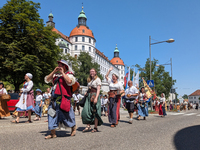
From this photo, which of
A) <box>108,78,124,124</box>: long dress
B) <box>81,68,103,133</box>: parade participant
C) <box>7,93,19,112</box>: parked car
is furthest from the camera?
<box>7,93,19,112</box>: parked car

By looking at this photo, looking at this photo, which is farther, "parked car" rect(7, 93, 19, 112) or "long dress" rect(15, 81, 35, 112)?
"parked car" rect(7, 93, 19, 112)

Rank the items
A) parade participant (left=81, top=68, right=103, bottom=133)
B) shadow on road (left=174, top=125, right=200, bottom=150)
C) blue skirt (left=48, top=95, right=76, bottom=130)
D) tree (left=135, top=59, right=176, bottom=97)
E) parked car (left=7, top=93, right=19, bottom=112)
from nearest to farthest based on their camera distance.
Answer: shadow on road (left=174, top=125, right=200, bottom=150)
blue skirt (left=48, top=95, right=76, bottom=130)
parade participant (left=81, top=68, right=103, bottom=133)
parked car (left=7, top=93, right=19, bottom=112)
tree (left=135, top=59, right=176, bottom=97)

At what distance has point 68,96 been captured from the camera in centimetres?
511

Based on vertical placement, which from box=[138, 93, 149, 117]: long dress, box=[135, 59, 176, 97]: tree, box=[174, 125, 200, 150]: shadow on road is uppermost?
box=[135, 59, 176, 97]: tree

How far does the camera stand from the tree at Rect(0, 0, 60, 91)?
74.3 feet

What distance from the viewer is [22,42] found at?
23.8 meters

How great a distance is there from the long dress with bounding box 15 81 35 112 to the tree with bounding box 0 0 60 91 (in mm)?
15157

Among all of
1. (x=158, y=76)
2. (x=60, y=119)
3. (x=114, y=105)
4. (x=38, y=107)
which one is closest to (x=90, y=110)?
(x=60, y=119)

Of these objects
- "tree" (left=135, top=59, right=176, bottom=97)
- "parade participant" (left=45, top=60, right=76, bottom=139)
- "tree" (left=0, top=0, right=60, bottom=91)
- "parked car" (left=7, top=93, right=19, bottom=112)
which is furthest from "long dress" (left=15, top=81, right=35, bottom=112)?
"tree" (left=135, top=59, right=176, bottom=97)

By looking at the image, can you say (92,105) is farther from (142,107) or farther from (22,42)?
(22,42)

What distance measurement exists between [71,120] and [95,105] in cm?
110

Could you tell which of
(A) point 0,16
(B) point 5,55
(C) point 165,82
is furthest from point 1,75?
(C) point 165,82

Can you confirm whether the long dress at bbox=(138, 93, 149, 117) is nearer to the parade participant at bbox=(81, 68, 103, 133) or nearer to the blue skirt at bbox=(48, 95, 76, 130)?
the parade participant at bbox=(81, 68, 103, 133)

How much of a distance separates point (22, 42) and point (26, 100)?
17.8m
